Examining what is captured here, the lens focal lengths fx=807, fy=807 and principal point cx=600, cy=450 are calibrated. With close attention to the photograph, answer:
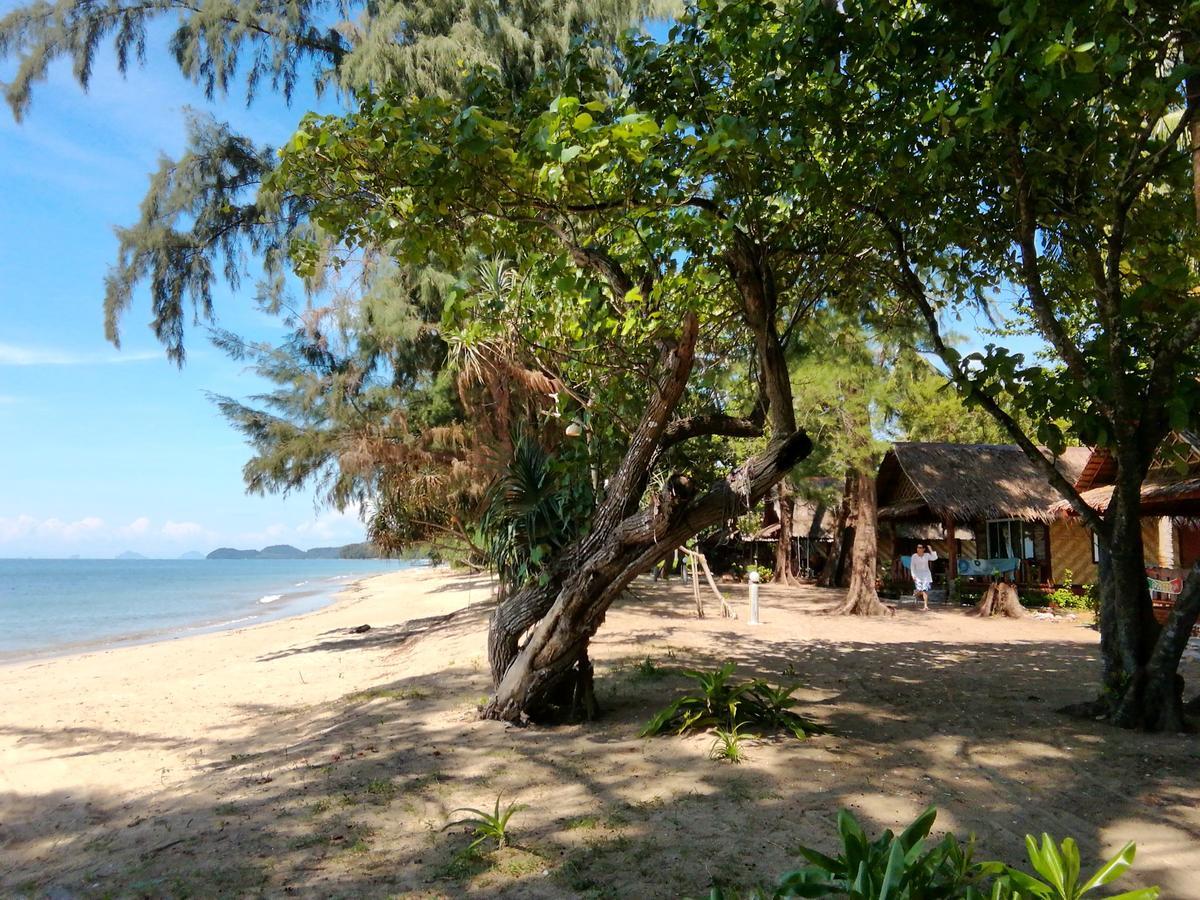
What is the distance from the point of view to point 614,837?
3.91 m

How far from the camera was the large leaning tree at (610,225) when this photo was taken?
5.20 meters

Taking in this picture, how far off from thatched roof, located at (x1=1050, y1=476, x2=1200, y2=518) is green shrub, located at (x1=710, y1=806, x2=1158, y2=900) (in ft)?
28.3

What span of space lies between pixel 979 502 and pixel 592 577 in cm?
1437

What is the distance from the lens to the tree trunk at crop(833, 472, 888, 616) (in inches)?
591

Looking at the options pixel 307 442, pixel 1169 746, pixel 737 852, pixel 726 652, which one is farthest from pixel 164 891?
pixel 307 442

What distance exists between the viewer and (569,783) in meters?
4.78

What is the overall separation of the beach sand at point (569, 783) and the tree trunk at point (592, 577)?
1.17 feet

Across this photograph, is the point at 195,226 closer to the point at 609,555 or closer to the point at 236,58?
the point at 236,58

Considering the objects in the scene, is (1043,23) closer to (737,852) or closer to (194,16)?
(737,852)

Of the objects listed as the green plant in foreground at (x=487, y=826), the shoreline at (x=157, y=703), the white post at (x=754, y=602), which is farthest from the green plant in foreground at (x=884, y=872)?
the white post at (x=754, y=602)

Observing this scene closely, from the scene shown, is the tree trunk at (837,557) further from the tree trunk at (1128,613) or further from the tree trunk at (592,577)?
the tree trunk at (592,577)

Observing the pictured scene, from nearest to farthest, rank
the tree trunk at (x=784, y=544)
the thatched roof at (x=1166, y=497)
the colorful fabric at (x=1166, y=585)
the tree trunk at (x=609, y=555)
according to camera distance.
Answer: the tree trunk at (x=609, y=555) < the thatched roof at (x=1166, y=497) < the colorful fabric at (x=1166, y=585) < the tree trunk at (x=784, y=544)

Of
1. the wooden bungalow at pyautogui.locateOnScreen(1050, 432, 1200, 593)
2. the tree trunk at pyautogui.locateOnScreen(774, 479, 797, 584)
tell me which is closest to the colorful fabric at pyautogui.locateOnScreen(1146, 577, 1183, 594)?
the wooden bungalow at pyautogui.locateOnScreen(1050, 432, 1200, 593)

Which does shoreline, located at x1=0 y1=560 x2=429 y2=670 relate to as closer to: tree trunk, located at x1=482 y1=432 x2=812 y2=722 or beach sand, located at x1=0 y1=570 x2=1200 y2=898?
beach sand, located at x1=0 y1=570 x2=1200 y2=898
